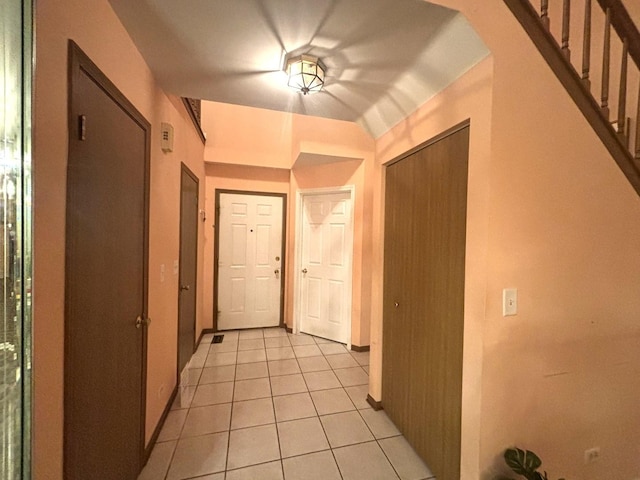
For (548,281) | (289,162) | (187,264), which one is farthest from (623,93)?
(187,264)

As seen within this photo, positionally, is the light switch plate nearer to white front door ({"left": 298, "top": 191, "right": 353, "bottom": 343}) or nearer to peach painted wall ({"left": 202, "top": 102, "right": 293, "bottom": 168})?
white front door ({"left": 298, "top": 191, "right": 353, "bottom": 343})

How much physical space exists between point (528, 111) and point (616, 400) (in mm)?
1595

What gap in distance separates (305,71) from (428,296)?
4.70 feet

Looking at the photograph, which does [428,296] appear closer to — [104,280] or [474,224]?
[474,224]

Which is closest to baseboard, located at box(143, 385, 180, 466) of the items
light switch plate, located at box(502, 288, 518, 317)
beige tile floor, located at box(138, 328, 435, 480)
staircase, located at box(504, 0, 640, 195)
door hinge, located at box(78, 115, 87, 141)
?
beige tile floor, located at box(138, 328, 435, 480)

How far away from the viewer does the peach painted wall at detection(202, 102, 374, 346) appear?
296cm

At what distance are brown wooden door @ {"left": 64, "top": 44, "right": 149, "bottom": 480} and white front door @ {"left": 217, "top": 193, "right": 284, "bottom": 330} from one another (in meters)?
2.18

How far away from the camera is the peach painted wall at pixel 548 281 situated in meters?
1.13

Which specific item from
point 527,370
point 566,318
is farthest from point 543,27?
point 527,370

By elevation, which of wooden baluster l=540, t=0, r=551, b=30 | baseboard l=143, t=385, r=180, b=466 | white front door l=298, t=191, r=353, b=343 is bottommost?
baseboard l=143, t=385, r=180, b=466

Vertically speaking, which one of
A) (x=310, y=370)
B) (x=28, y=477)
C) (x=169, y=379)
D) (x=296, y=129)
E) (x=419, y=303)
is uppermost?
(x=296, y=129)

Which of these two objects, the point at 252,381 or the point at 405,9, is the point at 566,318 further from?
→ the point at 252,381

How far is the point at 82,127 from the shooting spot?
0.90 metres

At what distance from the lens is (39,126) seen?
0.72 m
